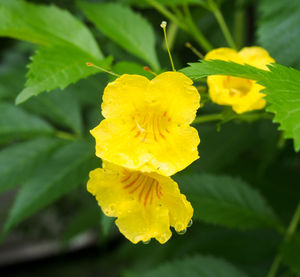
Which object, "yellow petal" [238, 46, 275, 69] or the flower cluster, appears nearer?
the flower cluster

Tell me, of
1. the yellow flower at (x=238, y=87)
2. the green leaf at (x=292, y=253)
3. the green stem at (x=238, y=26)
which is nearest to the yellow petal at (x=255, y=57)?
the yellow flower at (x=238, y=87)

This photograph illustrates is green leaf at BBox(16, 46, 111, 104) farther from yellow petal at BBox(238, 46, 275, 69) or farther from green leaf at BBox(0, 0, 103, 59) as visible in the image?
yellow petal at BBox(238, 46, 275, 69)

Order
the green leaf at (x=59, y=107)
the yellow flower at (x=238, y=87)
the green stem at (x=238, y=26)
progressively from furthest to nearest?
the green stem at (x=238, y=26)
the green leaf at (x=59, y=107)
the yellow flower at (x=238, y=87)

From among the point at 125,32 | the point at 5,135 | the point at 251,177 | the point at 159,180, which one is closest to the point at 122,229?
the point at 159,180

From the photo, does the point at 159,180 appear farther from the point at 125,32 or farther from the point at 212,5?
the point at 212,5

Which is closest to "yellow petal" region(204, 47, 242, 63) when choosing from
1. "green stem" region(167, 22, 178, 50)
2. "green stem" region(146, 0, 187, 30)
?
"green stem" region(146, 0, 187, 30)

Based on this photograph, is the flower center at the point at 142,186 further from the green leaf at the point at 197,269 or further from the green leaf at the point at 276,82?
the green leaf at the point at 197,269
